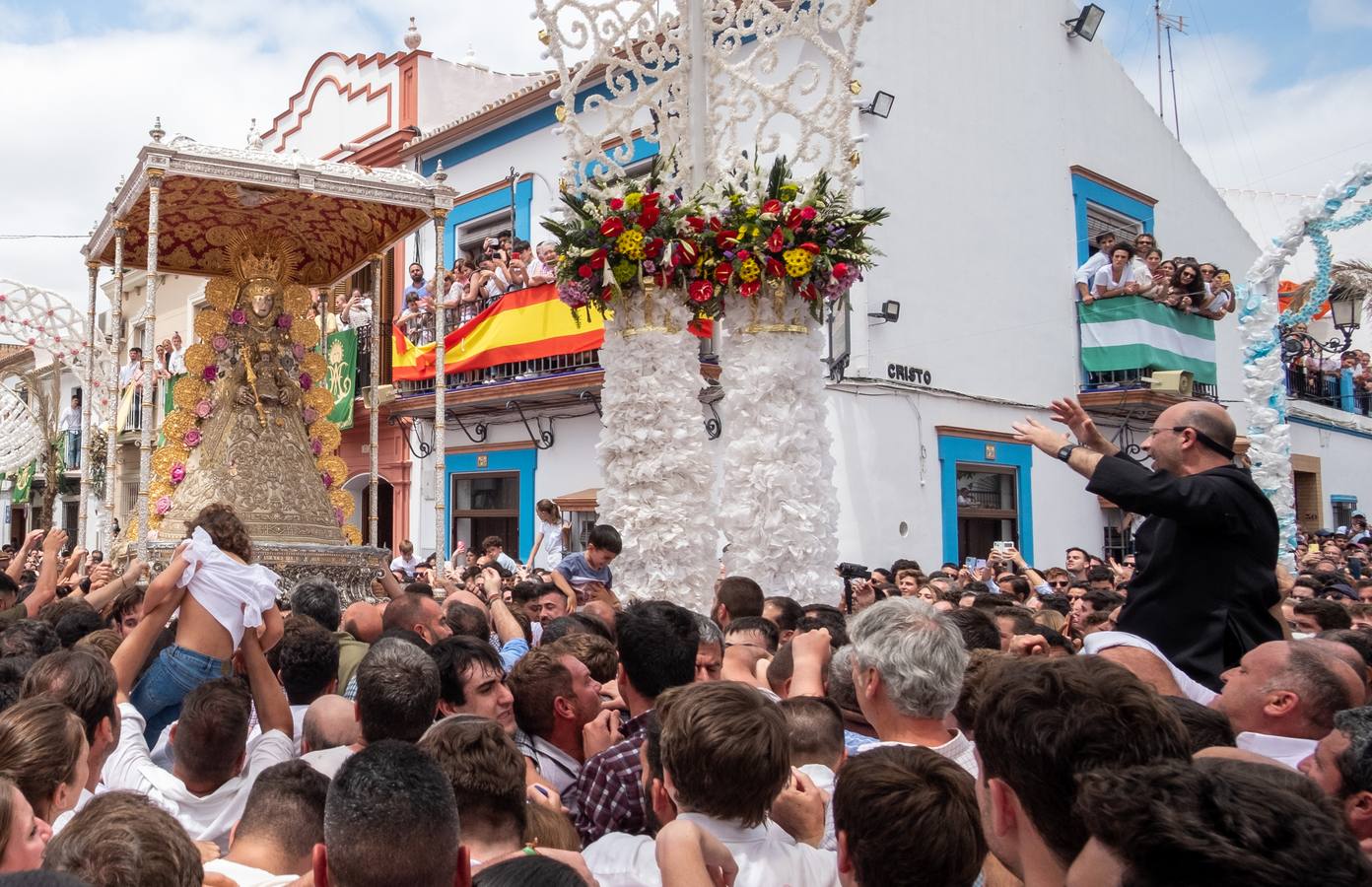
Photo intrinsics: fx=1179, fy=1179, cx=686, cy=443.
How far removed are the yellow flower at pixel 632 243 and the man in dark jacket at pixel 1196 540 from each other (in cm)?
276

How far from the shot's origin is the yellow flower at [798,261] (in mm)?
6121

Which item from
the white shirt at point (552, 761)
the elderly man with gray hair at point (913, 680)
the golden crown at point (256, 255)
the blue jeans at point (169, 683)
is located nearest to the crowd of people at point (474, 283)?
the golden crown at point (256, 255)

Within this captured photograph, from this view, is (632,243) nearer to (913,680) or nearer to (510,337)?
(913,680)

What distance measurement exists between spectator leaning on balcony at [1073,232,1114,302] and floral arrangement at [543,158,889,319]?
892 cm

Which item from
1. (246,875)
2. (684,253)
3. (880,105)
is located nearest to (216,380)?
(684,253)

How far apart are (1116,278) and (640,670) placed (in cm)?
1235

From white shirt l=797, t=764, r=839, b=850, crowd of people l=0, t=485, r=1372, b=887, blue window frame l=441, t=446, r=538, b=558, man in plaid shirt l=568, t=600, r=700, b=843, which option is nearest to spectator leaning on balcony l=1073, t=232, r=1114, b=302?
blue window frame l=441, t=446, r=538, b=558

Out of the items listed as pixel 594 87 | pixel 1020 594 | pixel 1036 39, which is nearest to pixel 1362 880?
pixel 1020 594

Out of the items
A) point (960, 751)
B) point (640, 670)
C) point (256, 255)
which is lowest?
point (960, 751)

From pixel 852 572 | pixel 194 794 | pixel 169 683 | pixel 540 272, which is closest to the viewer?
pixel 194 794

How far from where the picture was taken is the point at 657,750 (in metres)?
2.65

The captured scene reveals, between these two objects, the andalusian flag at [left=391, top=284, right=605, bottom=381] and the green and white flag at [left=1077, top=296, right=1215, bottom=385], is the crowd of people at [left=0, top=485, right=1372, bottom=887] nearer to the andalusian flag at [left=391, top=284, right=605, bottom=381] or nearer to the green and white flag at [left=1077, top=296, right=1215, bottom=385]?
the andalusian flag at [left=391, top=284, right=605, bottom=381]

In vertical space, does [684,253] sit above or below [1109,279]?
below

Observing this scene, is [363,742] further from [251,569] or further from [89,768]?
[251,569]
